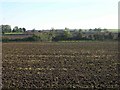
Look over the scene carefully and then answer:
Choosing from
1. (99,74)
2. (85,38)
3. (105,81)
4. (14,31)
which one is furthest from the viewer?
(14,31)

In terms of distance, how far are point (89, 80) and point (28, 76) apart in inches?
114

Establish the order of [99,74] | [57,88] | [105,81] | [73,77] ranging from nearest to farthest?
[57,88], [105,81], [73,77], [99,74]

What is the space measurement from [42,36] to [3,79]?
56341 millimetres

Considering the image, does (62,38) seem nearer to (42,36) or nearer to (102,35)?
(42,36)

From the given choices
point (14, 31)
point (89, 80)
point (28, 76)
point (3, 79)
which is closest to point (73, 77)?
point (89, 80)

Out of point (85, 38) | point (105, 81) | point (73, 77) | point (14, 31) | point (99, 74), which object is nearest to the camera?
point (105, 81)

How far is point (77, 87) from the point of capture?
1091cm

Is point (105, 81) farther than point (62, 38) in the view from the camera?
No

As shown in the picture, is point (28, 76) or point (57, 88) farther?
point (28, 76)

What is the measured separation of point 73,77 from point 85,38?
55.0 meters

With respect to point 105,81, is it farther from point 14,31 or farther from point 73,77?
point 14,31

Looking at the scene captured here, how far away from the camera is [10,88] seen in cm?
1082

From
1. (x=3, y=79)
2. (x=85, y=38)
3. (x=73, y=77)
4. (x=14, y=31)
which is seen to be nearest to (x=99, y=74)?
(x=73, y=77)

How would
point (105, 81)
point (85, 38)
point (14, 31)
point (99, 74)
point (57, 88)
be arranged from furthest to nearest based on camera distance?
point (14, 31)
point (85, 38)
point (99, 74)
point (105, 81)
point (57, 88)
